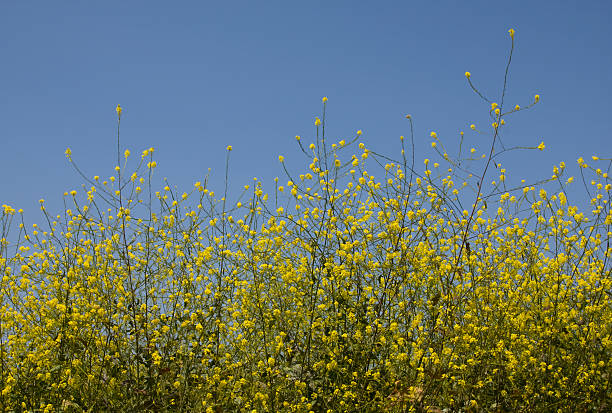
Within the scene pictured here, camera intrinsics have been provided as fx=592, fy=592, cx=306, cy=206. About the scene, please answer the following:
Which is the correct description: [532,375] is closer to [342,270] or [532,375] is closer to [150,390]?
[342,270]

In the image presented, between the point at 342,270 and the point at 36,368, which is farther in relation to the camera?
the point at 36,368

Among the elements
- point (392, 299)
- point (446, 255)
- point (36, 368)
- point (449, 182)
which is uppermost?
point (449, 182)

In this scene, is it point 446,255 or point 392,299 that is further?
point 446,255

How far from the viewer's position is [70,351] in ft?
14.6

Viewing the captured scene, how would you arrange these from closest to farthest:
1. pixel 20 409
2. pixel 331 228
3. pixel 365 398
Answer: pixel 365 398 < pixel 331 228 < pixel 20 409

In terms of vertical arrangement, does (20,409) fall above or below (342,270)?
below

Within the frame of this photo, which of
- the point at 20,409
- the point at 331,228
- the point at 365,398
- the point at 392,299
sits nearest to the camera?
the point at 365,398

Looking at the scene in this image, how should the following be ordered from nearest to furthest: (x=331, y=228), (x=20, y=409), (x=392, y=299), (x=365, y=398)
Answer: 1. (x=365, y=398)
2. (x=392, y=299)
3. (x=331, y=228)
4. (x=20, y=409)

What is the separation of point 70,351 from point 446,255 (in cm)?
293

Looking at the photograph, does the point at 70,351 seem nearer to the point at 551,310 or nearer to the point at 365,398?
the point at 365,398

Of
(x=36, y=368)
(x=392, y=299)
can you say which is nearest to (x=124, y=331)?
(x=36, y=368)

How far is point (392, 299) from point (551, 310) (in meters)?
1.23

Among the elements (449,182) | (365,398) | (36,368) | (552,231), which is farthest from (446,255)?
(36,368)

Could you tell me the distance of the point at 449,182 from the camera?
4.86 metres
